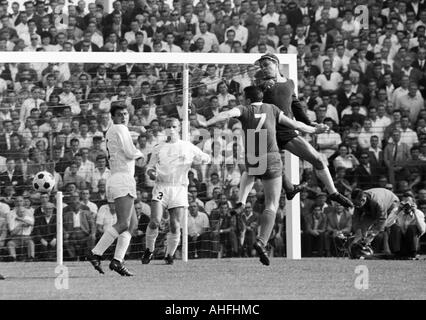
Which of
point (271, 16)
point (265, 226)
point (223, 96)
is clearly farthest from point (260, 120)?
point (271, 16)

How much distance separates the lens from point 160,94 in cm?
2164

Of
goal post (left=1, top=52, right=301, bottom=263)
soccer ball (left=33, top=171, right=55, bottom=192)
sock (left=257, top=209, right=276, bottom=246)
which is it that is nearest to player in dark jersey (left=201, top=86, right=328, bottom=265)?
sock (left=257, top=209, right=276, bottom=246)

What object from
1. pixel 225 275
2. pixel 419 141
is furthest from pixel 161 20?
pixel 225 275

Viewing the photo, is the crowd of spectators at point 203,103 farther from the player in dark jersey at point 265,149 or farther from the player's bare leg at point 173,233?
the player in dark jersey at point 265,149

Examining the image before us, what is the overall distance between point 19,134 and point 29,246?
77.5 inches

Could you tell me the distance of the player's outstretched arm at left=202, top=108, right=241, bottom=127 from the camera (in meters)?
15.3

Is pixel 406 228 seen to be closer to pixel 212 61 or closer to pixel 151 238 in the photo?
pixel 212 61

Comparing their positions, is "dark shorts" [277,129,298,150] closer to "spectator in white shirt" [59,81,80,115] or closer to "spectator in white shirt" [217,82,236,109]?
"spectator in white shirt" [217,82,236,109]

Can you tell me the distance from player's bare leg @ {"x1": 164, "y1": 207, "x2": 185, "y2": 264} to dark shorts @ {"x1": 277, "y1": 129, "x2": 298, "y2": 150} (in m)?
2.87

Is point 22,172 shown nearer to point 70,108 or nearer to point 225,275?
point 70,108

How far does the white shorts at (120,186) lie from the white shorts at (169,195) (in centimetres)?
323

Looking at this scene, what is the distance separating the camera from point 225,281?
1516 centimetres

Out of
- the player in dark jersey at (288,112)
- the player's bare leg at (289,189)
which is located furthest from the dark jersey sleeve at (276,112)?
the player's bare leg at (289,189)
